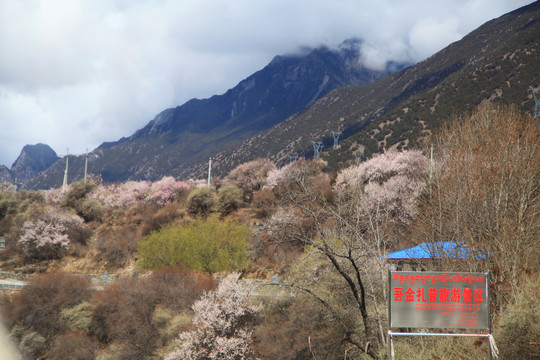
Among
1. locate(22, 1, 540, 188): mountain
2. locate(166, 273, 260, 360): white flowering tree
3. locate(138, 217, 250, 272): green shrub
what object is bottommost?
locate(166, 273, 260, 360): white flowering tree

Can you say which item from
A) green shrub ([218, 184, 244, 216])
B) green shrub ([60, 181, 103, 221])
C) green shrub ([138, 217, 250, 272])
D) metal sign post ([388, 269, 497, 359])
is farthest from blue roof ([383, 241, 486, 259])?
green shrub ([60, 181, 103, 221])

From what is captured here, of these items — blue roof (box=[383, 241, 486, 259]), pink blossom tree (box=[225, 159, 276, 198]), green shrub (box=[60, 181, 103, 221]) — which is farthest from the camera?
pink blossom tree (box=[225, 159, 276, 198])

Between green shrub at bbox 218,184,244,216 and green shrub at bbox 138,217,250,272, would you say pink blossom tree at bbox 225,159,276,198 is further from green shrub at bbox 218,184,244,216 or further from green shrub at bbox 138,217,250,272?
green shrub at bbox 138,217,250,272

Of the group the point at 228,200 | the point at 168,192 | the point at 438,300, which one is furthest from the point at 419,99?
the point at 438,300

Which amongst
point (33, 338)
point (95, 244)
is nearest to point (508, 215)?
point (33, 338)

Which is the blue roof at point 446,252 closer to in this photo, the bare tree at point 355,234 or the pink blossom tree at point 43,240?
the bare tree at point 355,234

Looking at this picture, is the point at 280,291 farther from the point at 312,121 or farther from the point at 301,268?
the point at 312,121

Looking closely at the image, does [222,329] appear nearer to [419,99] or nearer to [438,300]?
[438,300]

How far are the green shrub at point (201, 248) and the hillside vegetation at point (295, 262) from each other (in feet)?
0.34

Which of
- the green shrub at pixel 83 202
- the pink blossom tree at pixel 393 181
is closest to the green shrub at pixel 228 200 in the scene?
the pink blossom tree at pixel 393 181

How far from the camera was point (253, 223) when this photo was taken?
129ft

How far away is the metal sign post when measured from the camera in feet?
25.0

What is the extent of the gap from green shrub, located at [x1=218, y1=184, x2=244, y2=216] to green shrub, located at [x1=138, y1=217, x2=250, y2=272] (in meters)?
10.6

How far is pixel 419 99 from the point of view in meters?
74.9
